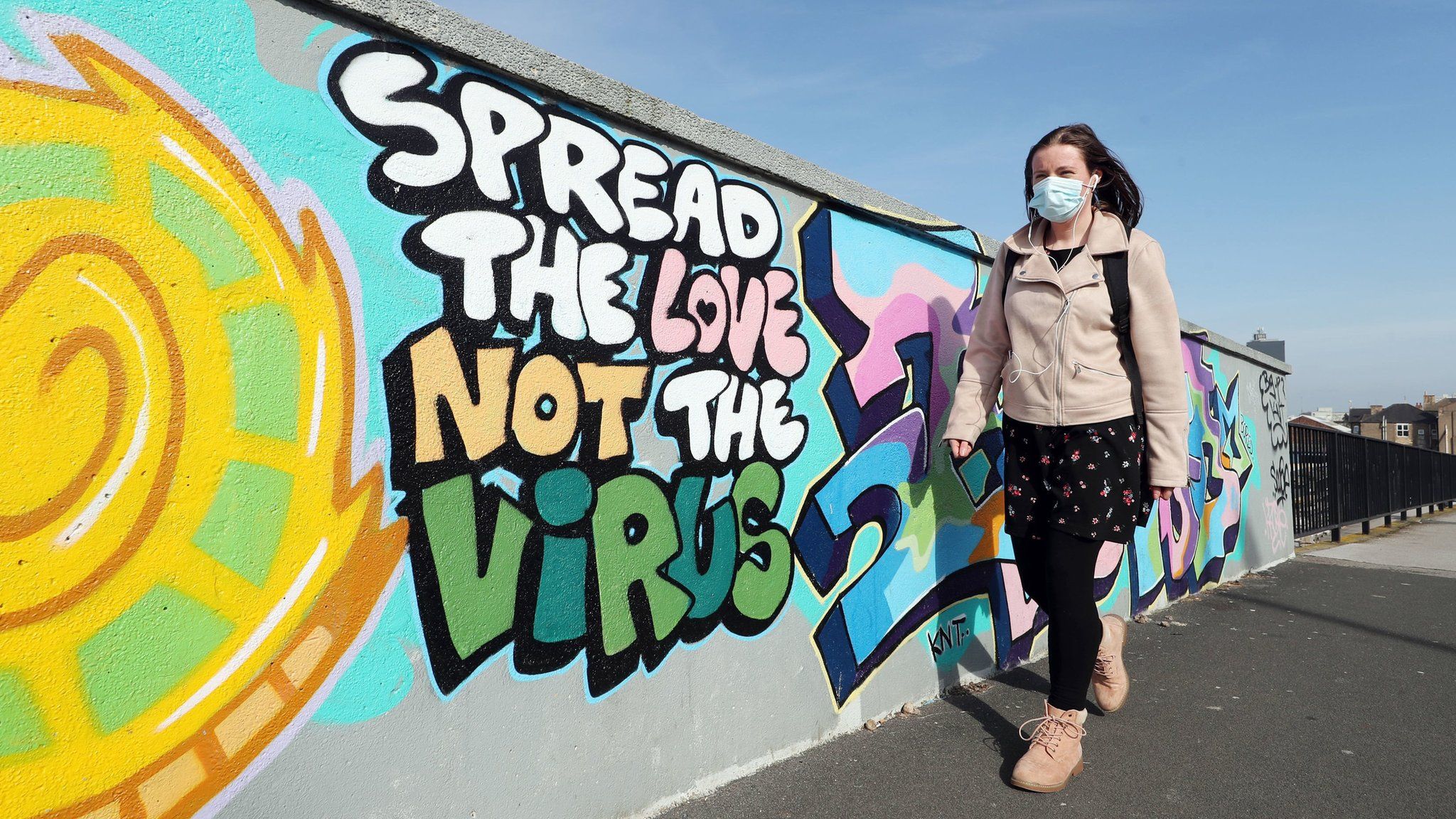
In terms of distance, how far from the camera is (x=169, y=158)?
1.61 metres

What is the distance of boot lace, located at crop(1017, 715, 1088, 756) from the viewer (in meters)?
2.72

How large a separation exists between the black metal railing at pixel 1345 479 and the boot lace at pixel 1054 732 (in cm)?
779

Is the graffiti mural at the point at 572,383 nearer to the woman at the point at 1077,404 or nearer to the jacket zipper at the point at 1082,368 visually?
the woman at the point at 1077,404

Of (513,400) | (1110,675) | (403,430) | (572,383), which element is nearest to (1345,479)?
(1110,675)

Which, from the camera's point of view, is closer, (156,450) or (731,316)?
(156,450)

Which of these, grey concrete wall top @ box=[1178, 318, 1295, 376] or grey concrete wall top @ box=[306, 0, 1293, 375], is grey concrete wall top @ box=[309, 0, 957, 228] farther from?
grey concrete wall top @ box=[1178, 318, 1295, 376]

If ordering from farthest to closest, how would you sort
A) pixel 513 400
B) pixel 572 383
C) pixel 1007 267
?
pixel 1007 267 → pixel 572 383 → pixel 513 400

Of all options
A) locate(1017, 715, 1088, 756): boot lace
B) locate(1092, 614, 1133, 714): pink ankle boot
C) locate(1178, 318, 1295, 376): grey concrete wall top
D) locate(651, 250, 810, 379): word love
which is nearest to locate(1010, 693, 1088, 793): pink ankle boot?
locate(1017, 715, 1088, 756): boot lace

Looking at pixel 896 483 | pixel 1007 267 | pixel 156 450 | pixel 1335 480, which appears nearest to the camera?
pixel 156 450

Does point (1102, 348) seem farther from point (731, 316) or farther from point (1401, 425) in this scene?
point (1401, 425)

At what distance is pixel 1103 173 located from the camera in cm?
304

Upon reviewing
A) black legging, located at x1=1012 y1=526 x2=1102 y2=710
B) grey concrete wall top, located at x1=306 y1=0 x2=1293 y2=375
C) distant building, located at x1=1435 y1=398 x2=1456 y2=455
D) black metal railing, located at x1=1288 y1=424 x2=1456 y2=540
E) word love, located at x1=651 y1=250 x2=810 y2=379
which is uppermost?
grey concrete wall top, located at x1=306 y1=0 x2=1293 y2=375

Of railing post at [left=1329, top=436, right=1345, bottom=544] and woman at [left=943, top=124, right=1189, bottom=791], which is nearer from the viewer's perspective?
woman at [left=943, top=124, right=1189, bottom=791]

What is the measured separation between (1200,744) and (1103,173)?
208cm
